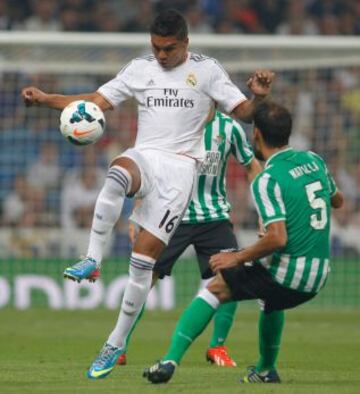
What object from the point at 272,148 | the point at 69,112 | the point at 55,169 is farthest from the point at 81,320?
the point at 272,148

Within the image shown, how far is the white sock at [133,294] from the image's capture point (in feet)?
29.7

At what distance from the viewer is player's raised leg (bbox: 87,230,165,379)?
9.04 metres

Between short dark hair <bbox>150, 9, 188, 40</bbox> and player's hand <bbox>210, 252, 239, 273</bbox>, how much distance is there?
1740mm

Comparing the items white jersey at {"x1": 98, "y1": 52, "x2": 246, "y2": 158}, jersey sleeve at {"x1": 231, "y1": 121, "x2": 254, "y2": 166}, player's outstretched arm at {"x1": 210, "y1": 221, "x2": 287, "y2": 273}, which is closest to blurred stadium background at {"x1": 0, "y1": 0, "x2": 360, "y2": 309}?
jersey sleeve at {"x1": 231, "y1": 121, "x2": 254, "y2": 166}

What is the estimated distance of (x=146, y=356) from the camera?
1139 cm

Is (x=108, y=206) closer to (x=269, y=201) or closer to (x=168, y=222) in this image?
(x=168, y=222)

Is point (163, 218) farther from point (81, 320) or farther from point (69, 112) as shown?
point (81, 320)

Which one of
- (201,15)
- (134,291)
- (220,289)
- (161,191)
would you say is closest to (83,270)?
(134,291)

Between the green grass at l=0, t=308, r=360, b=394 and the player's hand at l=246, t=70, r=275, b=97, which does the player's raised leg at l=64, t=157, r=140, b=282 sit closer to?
the green grass at l=0, t=308, r=360, b=394

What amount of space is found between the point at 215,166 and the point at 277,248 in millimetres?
3240

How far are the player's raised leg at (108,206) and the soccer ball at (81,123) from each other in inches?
20.5

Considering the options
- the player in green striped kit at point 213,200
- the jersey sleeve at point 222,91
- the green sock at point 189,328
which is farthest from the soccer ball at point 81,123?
the player in green striped kit at point 213,200

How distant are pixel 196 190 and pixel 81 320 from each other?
14.4ft

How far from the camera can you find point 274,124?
8.45 meters
